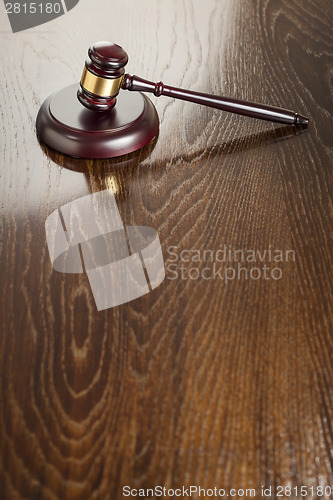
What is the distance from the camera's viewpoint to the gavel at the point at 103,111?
0.78 meters

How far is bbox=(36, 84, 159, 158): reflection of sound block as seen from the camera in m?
0.80

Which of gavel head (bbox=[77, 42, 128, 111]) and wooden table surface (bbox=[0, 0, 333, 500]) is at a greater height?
gavel head (bbox=[77, 42, 128, 111])

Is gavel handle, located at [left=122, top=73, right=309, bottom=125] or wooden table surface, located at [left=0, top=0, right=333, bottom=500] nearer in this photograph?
wooden table surface, located at [left=0, top=0, right=333, bottom=500]

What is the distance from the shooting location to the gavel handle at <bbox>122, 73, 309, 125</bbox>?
85cm

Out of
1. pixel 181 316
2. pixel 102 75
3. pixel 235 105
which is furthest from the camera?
pixel 235 105

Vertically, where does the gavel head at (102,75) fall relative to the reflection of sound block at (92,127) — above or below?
above

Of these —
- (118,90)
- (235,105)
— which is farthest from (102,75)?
(235,105)

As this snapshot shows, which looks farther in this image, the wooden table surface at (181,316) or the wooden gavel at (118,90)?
the wooden gavel at (118,90)

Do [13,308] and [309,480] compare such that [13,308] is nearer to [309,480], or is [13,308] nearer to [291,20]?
[309,480]

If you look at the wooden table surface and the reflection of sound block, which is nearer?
the wooden table surface

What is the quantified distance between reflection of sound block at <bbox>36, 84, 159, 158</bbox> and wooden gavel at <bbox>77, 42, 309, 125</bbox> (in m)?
0.02

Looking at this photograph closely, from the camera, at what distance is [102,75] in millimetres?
775

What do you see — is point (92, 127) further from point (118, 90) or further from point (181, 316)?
point (181, 316)

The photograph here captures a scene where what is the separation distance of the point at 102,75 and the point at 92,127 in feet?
0.23
